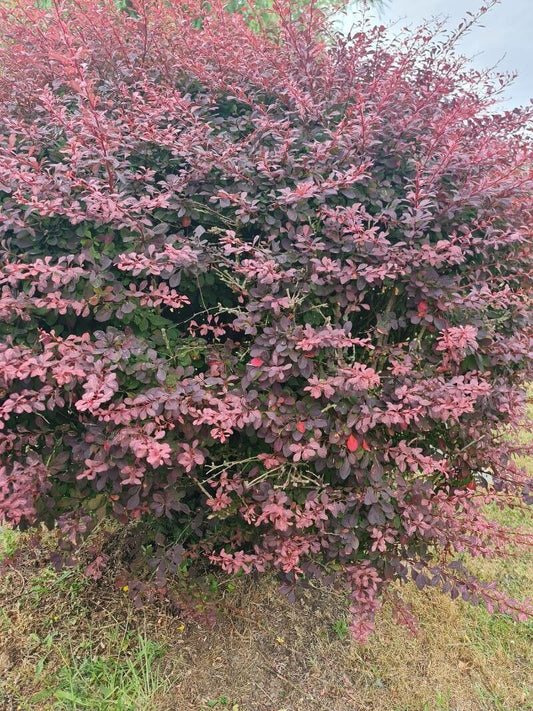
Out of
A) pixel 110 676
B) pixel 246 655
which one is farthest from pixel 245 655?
pixel 110 676

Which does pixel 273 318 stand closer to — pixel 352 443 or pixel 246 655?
pixel 352 443

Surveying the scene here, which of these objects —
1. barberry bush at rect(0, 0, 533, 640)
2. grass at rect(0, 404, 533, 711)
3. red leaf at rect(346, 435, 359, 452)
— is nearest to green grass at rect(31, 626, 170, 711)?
grass at rect(0, 404, 533, 711)

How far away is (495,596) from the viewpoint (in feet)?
5.64

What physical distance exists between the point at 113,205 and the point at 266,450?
1.00 metres

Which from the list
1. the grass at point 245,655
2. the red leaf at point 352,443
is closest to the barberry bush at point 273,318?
the red leaf at point 352,443

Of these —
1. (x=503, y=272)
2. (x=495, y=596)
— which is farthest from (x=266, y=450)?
(x=503, y=272)

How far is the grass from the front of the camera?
203 cm

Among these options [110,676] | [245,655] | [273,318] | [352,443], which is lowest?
[110,676]

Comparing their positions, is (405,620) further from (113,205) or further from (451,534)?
(113,205)

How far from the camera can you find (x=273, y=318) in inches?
63.4

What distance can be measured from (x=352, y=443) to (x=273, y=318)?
47cm

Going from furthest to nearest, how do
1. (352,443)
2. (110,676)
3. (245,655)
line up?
1. (245,655)
2. (110,676)
3. (352,443)

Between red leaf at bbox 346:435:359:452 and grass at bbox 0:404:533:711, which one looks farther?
grass at bbox 0:404:533:711

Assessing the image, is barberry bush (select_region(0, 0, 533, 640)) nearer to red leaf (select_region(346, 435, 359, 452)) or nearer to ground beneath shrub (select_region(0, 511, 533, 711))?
red leaf (select_region(346, 435, 359, 452))
